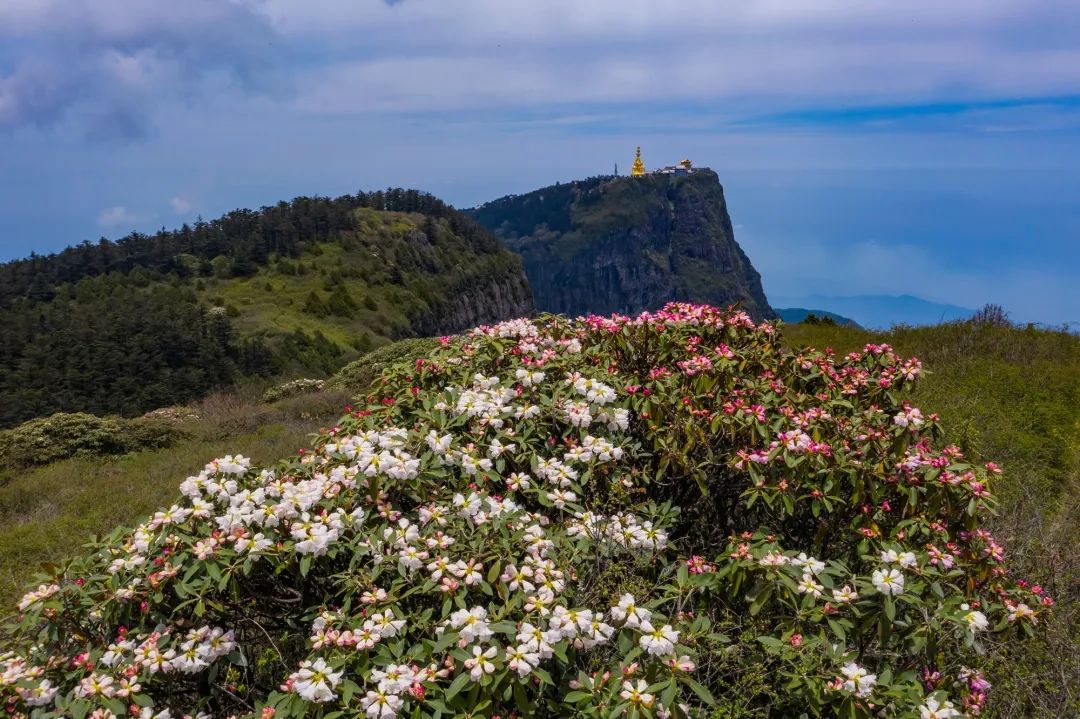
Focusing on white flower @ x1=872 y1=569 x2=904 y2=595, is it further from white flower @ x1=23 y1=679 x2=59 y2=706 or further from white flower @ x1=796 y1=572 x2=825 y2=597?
white flower @ x1=23 y1=679 x2=59 y2=706

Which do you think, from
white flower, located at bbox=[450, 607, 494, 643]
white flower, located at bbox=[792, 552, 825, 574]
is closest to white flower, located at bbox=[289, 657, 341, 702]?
white flower, located at bbox=[450, 607, 494, 643]

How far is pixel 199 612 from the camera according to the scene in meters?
3.91

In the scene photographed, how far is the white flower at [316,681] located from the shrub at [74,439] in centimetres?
1703

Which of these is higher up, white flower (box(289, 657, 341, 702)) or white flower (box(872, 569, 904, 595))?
white flower (box(872, 569, 904, 595))

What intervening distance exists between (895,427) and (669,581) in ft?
6.90

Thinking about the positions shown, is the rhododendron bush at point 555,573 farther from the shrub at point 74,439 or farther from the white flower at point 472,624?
the shrub at point 74,439

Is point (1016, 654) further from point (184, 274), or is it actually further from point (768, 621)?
point (184, 274)

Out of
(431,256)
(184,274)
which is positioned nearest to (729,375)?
(184,274)

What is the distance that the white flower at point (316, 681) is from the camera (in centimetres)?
340

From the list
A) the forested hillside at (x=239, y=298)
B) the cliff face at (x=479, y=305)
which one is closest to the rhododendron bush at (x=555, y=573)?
the forested hillside at (x=239, y=298)

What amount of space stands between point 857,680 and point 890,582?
23.9 inches

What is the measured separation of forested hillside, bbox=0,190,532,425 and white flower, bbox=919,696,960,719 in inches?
1786

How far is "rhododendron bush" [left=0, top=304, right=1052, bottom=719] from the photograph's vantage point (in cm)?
364

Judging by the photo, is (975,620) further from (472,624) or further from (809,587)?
(472,624)
